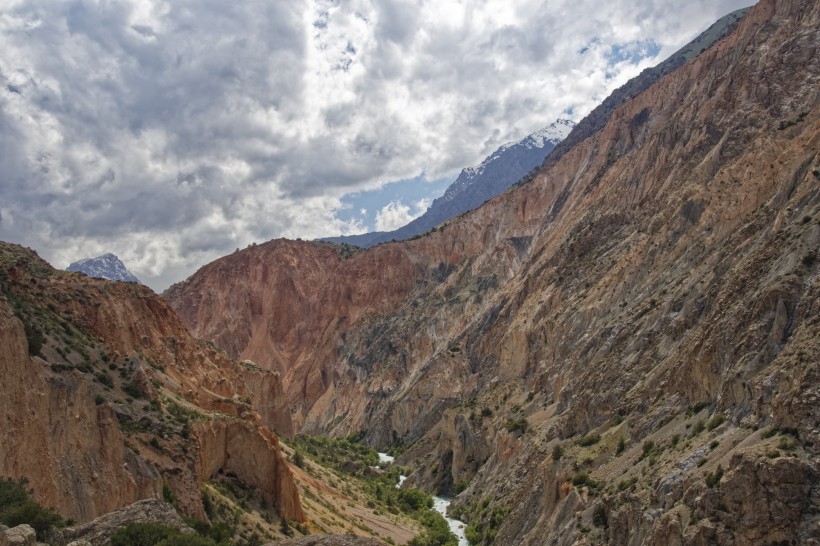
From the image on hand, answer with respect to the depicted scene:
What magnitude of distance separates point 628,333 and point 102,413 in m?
36.3

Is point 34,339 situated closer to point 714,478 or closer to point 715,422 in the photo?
point 714,478

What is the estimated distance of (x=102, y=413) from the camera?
92.3 ft

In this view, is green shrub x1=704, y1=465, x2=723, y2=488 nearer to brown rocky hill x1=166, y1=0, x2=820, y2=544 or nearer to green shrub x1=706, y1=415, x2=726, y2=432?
brown rocky hill x1=166, y1=0, x2=820, y2=544

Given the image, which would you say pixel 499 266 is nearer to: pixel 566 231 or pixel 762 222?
pixel 566 231

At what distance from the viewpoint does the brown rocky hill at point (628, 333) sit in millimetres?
24891

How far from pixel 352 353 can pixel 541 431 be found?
84.6 meters

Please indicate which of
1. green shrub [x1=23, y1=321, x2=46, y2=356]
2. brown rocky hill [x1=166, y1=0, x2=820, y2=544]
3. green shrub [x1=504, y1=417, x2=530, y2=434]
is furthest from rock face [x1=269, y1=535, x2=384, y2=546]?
green shrub [x1=504, y1=417, x2=530, y2=434]

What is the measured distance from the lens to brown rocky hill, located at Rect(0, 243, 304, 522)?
25.0m

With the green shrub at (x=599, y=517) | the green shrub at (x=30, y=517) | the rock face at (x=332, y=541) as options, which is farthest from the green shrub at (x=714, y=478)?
the green shrub at (x=30, y=517)

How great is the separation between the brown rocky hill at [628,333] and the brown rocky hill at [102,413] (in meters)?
16.5

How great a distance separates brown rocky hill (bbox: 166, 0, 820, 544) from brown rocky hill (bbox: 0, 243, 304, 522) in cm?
1651

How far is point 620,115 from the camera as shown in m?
111

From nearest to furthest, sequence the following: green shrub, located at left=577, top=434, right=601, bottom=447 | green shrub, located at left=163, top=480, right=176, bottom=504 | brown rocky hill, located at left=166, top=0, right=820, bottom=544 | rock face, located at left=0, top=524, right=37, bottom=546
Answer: rock face, located at left=0, top=524, right=37, bottom=546
brown rocky hill, located at left=166, top=0, right=820, bottom=544
green shrub, located at left=163, top=480, right=176, bottom=504
green shrub, located at left=577, top=434, right=601, bottom=447

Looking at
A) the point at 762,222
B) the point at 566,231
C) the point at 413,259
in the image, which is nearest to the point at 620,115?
the point at 566,231
